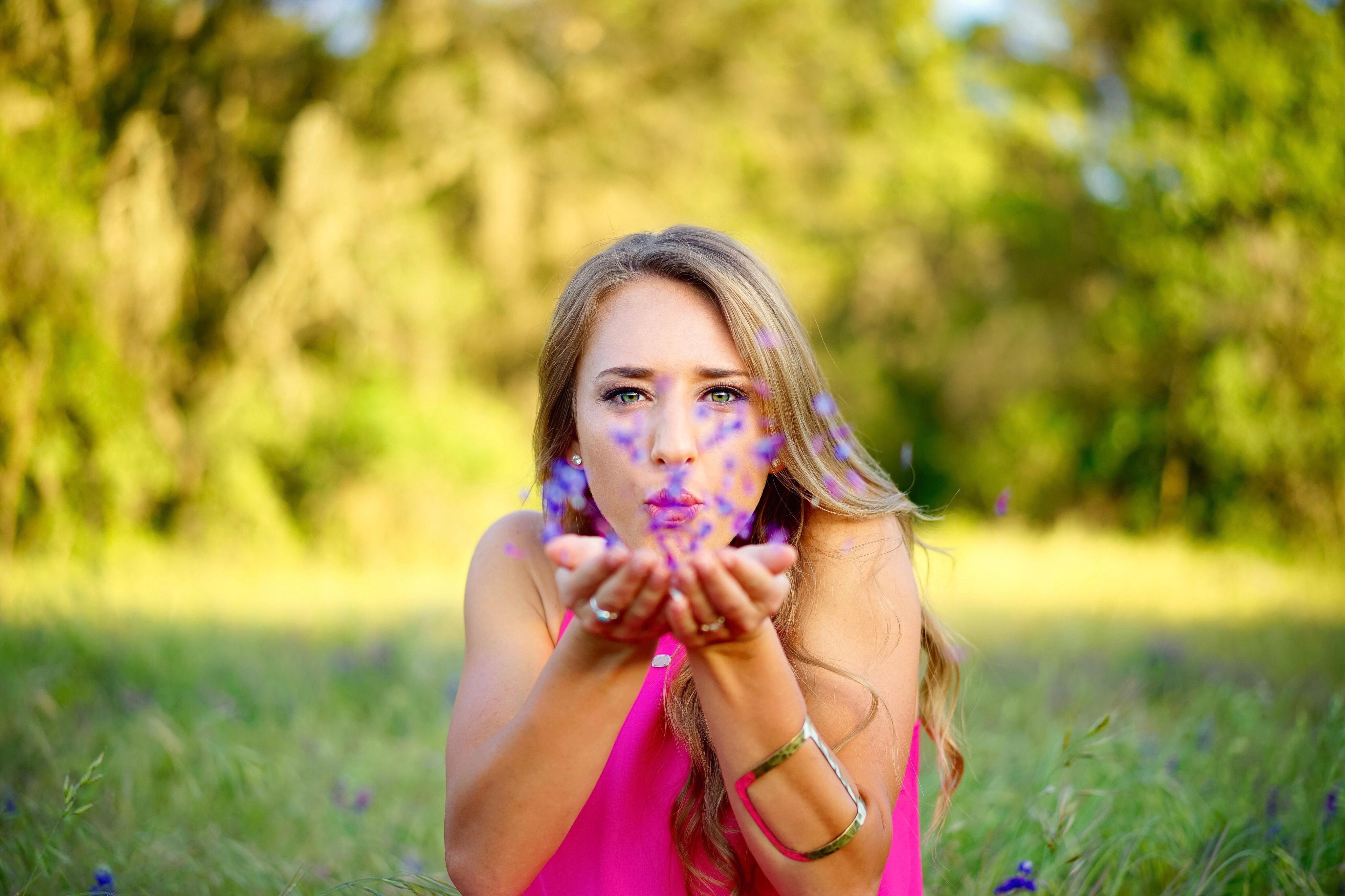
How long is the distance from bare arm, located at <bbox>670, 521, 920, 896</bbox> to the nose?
0.34 m

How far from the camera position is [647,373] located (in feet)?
5.77

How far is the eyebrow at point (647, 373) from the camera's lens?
176cm

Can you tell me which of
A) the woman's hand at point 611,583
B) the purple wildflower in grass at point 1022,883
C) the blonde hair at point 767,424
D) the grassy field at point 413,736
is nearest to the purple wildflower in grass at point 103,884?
the grassy field at point 413,736

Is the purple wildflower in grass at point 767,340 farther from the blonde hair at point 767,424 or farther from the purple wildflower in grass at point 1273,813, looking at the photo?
the purple wildflower in grass at point 1273,813

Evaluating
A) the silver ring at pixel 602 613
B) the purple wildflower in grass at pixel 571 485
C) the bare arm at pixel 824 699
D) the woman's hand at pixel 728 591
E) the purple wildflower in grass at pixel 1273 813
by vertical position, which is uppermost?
the purple wildflower in grass at pixel 571 485

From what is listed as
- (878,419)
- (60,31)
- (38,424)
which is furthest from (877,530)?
(878,419)

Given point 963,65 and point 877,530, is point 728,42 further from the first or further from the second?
point 877,530

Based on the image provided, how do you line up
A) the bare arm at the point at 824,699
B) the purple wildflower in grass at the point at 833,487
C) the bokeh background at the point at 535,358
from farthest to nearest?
the bokeh background at the point at 535,358
the purple wildflower in grass at the point at 833,487
the bare arm at the point at 824,699

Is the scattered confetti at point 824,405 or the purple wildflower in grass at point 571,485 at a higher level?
the scattered confetti at point 824,405

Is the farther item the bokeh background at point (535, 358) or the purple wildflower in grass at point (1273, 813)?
the bokeh background at point (535, 358)

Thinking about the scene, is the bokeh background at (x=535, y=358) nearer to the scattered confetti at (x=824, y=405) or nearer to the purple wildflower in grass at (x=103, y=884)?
the purple wildflower in grass at (x=103, y=884)

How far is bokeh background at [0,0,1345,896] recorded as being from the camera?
10.6ft

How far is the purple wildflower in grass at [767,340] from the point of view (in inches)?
71.7

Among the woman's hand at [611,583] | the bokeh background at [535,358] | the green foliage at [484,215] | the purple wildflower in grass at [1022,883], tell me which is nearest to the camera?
the woman's hand at [611,583]
